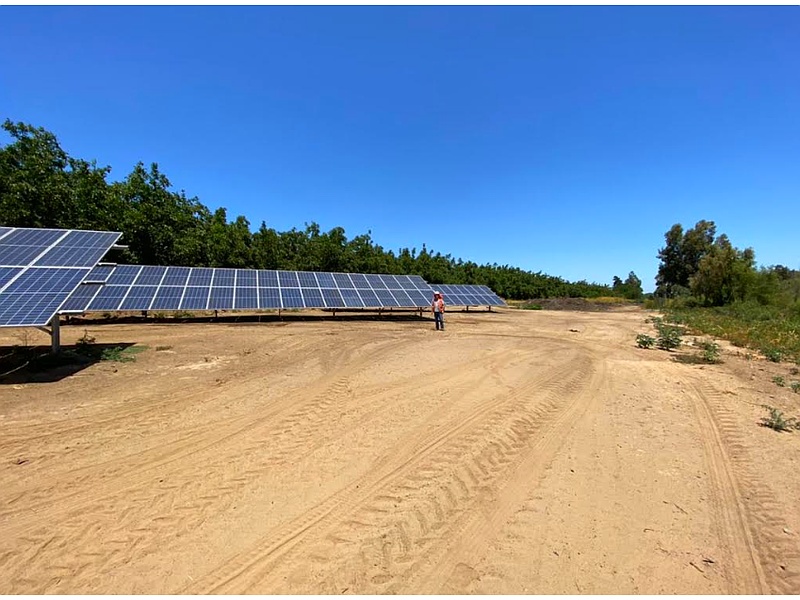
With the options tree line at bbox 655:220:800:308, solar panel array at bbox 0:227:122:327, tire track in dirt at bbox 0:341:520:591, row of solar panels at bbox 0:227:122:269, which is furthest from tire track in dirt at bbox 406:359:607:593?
tree line at bbox 655:220:800:308

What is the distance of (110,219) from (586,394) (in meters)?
28.3

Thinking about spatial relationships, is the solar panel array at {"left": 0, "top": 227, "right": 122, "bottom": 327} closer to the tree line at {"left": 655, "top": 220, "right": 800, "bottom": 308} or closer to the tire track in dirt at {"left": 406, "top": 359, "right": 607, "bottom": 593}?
the tire track in dirt at {"left": 406, "top": 359, "right": 607, "bottom": 593}

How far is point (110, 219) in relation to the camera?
22.8 meters

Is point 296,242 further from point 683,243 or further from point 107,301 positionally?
point 683,243

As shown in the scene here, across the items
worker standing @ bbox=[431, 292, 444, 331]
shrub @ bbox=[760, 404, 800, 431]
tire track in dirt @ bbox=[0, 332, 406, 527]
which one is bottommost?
tire track in dirt @ bbox=[0, 332, 406, 527]

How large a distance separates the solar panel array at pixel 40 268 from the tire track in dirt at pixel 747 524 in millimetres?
10996

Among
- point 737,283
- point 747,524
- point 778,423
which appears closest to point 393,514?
point 747,524

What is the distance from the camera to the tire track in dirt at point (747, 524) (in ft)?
9.45

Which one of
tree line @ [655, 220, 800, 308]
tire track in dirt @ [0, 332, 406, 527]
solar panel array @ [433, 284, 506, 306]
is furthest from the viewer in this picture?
tree line @ [655, 220, 800, 308]

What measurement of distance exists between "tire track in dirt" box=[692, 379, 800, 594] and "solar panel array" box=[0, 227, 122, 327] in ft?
36.1

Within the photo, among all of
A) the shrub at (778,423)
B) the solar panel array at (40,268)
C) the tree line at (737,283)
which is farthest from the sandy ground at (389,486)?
the tree line at (737,283)

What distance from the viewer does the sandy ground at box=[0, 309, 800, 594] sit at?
286 cm

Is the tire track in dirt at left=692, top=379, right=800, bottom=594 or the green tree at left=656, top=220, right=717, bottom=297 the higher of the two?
the green tree at left=656, top=220, right=717, bottom=297

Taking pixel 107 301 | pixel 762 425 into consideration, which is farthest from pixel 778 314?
pixel 107 301
